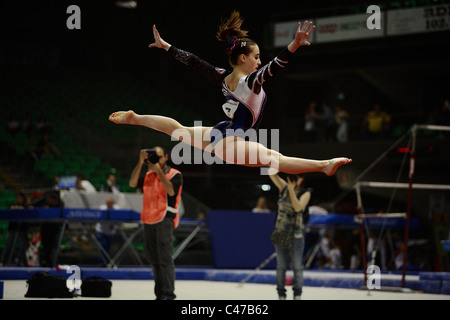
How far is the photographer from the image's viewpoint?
691 centimetres

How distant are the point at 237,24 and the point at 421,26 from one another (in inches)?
563

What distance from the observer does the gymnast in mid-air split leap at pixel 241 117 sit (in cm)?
438

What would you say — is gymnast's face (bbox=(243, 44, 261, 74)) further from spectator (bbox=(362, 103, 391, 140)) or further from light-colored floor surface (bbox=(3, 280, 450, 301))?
spectator (bbox=(362, 103, 391, 140))

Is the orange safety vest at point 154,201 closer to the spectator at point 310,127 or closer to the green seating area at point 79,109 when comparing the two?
the green seating area at point 79,109

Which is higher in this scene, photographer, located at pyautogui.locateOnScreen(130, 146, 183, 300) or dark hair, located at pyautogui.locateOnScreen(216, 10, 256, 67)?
dark hair, located at pyautogui.locateOnScreen(216, 10, 256, 67)

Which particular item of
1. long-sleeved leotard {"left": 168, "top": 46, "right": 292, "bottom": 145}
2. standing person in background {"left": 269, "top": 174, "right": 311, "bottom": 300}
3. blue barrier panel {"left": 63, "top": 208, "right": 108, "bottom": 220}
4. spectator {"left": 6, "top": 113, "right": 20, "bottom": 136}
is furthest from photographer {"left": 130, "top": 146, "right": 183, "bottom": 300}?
spectator {"left": 6, "top": 113, "right": 20, "bottom": 136}

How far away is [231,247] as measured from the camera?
1236cm

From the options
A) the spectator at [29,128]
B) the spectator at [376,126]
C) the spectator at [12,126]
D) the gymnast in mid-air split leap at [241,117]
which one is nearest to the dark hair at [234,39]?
the gymnast in mid-air split leap at [241,117]

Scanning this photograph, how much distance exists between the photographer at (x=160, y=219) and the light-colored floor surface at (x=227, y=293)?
2.72ft

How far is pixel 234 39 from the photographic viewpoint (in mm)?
4664

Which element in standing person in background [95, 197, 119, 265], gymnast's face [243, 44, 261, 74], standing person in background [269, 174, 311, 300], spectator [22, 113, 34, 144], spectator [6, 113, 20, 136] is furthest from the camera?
spectator [6, 113, 20, 136]

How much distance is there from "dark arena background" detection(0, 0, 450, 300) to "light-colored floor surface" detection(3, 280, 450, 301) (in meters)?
0.68

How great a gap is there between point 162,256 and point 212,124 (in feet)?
44.0
